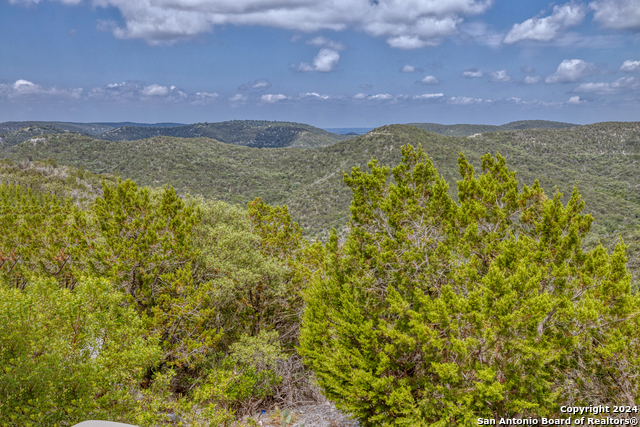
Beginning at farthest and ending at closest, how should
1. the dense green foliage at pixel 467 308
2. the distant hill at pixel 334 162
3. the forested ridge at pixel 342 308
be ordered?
the distant hill at pixel 334 162 < the dense green foliage at pixel 467 308 < the forested ridge at pixel 342 308

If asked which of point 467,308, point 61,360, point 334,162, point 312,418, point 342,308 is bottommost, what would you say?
point 312,418

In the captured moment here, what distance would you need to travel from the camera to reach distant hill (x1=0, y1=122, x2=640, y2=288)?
259 feet

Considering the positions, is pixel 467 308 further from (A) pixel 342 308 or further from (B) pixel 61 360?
(B) pixel 61 360

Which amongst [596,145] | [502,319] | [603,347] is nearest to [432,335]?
[502,319]

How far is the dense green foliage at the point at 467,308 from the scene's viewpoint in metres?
7.59

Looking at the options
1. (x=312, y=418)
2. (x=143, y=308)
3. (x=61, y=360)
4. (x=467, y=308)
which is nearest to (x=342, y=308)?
(x=312, y=418)

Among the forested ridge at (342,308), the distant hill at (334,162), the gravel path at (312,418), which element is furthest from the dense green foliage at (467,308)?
the distant hill at (334,162)

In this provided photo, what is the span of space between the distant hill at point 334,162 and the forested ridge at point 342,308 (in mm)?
49773

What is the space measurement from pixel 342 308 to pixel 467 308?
4161mm

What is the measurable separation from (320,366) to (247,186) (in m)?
98.4

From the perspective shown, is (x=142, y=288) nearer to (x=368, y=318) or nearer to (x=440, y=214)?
(x=368, y=318)

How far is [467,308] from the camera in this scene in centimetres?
763

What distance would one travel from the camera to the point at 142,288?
12.7 meters

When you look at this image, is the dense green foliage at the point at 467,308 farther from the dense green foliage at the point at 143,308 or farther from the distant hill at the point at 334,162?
the distant hill at the point at 334,162
